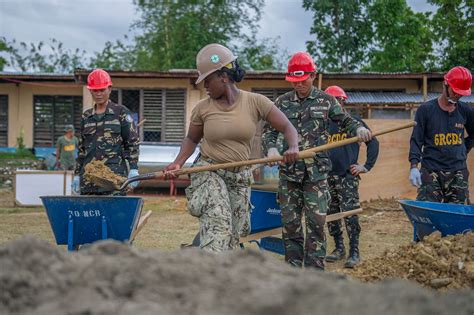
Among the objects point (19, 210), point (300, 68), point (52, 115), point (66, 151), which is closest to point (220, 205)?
point (300, 68)

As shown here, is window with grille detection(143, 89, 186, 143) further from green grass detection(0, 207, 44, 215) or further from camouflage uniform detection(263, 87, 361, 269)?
camouflage uniform detection(263, 87, 361, 269)

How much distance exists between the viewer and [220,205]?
4695 millimetres

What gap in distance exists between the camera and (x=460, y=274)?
4617 millimetres

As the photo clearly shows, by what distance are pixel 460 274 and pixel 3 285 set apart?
336 centimetres

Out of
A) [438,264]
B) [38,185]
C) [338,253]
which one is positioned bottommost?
[338,253]

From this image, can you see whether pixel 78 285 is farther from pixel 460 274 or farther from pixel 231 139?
pixel 460 274

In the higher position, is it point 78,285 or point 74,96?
point 74,96

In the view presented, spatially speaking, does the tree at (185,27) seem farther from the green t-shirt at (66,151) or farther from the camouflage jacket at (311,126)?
the camouflage jacket at (311,126)

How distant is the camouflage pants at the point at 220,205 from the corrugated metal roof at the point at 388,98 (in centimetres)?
1057

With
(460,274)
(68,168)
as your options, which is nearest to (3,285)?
(460,274)

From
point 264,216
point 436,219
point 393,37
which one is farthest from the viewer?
point 393,37

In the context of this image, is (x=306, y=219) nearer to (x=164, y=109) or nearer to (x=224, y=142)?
(x=224, y=142)

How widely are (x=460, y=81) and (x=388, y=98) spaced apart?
1045 cm

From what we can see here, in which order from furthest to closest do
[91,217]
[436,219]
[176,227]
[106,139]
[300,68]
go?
[176,227], [106,139], [300,68], [91,217], [436,219]
